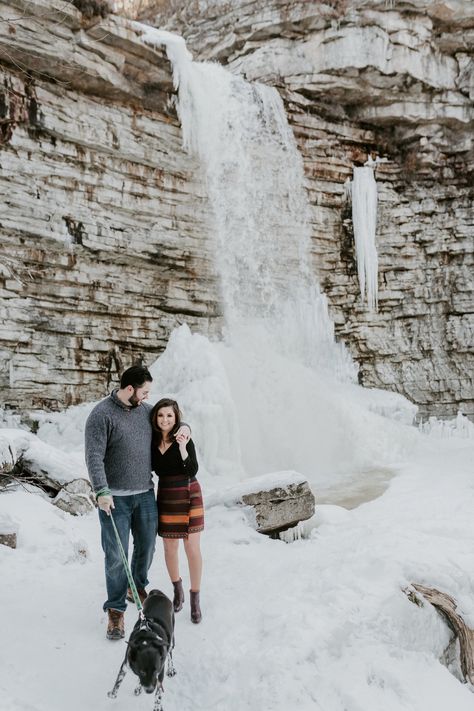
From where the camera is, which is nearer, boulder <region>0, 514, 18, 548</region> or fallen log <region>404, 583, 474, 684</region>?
fallen log <region>404, 583, 474, 684</region>

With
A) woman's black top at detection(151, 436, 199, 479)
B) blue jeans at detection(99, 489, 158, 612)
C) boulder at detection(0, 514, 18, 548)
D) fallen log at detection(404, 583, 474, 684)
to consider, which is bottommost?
fallen log at detection(404, 583, 474, 684)

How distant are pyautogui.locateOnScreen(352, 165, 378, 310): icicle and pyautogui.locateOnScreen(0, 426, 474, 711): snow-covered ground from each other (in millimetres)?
11196

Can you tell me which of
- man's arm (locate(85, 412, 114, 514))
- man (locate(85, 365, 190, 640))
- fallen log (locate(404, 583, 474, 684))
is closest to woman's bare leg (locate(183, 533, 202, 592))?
man (locate(85, 365, 190, 640))

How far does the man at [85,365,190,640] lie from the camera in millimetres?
3402

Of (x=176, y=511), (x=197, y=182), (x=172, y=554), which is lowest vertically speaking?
(x=172, y=554)

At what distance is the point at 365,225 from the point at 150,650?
1513 cm

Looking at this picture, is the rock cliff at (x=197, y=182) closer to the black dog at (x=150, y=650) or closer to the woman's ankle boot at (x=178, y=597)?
the woman's ankle boot at (x=178, y=597)

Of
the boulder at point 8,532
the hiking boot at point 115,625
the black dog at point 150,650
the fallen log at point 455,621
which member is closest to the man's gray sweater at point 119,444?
the hiking boot at point 115,625

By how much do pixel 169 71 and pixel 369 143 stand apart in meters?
6.60

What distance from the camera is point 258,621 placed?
371cm

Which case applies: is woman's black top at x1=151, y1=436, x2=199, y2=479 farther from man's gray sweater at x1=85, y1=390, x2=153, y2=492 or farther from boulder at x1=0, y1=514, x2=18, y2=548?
boulder at x1=0, y1=514, x2=18, y2=548

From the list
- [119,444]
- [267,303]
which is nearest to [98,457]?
[119,444]

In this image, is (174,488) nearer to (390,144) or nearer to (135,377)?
(135,377)

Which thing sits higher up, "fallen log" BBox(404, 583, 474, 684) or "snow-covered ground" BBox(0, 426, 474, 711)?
"snow-covered ground" BBox(0, 426, 474, 711)
